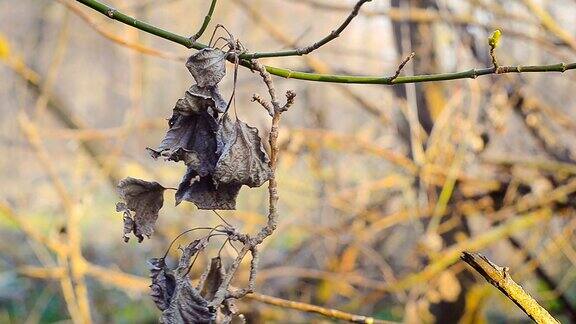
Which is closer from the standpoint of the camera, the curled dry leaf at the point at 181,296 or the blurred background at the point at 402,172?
the curled dry leaf at the point at 181,296

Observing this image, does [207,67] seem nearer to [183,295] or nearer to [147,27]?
[147,27]

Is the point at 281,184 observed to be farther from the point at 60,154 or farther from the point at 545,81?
the point at 60,154

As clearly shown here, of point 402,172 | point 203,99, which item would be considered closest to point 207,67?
point 203,99

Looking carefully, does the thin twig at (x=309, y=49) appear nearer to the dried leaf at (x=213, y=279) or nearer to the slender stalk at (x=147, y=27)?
the slender stalk at (x=147, y=27)

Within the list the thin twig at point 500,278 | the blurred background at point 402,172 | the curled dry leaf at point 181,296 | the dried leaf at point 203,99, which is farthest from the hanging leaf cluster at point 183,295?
the blurred background at point 402,172

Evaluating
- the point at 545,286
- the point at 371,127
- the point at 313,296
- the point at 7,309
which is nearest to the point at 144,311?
the point at 7,309

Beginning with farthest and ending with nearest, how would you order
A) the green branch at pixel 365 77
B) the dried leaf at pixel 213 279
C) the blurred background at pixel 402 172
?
the blurred background at pixel 402 172 < the dried leaf at pixel 213 279 < the green branch at pixel 365 77
